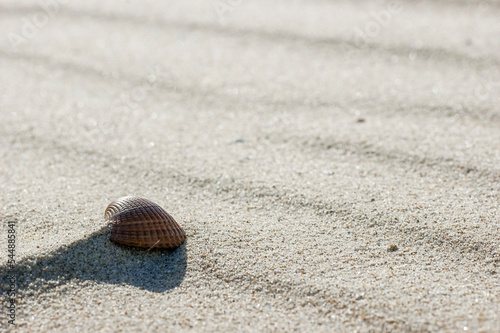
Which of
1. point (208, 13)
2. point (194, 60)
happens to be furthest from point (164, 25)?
point (194, 60)

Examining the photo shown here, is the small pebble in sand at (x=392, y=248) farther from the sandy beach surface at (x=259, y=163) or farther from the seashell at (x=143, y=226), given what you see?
the seashell at (x=143, y=226)

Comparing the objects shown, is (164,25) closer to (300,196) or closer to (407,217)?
(300,196)

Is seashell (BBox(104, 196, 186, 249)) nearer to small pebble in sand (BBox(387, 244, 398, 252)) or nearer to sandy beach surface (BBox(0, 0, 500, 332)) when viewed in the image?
sandy beach surface (BBox(0, 0, 500, 332))

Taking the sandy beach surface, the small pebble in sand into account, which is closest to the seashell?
the sandy beach surface

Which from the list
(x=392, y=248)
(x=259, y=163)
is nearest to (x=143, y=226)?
(x=259, y=163)

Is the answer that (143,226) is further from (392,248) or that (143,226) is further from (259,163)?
(392,248)

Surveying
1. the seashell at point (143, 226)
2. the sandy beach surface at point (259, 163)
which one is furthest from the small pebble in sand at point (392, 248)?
the seashell at point (143, 226)
